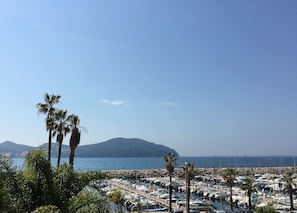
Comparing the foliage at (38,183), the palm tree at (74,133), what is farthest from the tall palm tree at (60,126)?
the foliage at (38,183)

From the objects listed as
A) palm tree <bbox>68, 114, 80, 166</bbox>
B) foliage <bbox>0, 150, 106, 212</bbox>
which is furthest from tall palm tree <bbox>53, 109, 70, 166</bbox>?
foliage <bbox>0, 150, 106, 212</bbox>

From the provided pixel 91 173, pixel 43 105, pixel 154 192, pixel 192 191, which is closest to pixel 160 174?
pixel 192 191

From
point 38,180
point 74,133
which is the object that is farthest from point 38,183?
point 74,133

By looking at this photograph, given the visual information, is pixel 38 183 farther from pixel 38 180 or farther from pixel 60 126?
pixel 60 126

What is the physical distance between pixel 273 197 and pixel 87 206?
52141mm

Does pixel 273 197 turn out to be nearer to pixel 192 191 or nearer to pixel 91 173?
pixel 192 191

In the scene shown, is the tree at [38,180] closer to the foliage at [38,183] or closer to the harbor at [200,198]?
the foliage at [38,183]

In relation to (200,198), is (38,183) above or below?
above

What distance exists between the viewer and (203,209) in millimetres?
45438

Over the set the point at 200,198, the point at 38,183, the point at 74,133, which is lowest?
the point at 200,198

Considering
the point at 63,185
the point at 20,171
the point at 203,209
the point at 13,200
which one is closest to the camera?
the point at 13,200

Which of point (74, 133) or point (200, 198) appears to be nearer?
point (74, 133)

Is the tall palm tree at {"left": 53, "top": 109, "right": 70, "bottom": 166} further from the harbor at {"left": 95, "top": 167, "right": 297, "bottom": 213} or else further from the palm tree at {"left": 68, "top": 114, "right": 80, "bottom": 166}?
the harbor at {"left": 95, "top": 167, "right": 297, "bottom": 213}

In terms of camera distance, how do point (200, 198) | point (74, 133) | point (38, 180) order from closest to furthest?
point (38, 180) < point (74, 133) < point (200, 198)
